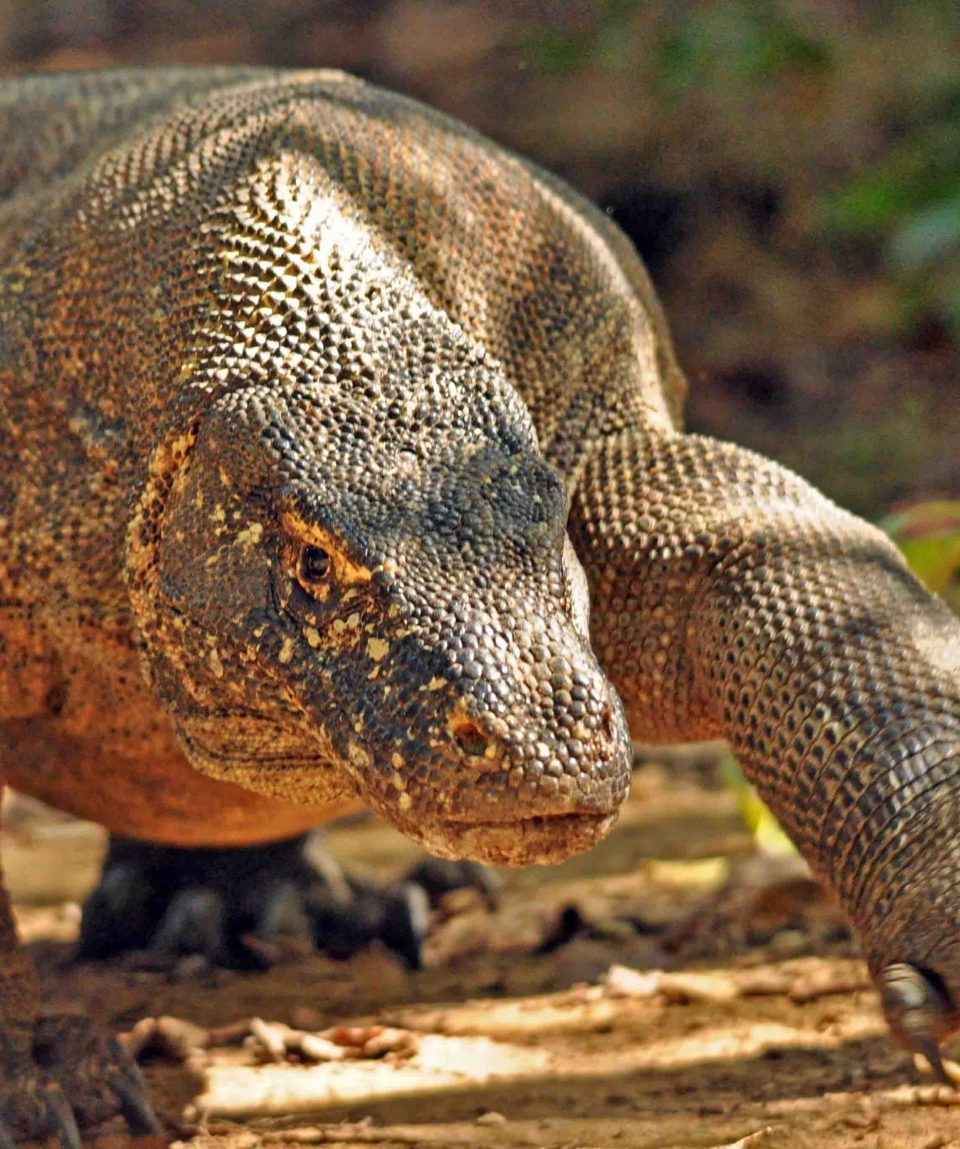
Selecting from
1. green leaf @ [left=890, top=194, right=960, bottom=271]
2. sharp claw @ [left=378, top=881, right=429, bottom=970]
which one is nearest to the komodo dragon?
sharp claw @ [left=378, top=881, right=429, bottom=970]

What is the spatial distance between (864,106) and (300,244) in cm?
852

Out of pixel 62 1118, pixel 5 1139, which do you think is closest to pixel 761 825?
pixel 62 1118

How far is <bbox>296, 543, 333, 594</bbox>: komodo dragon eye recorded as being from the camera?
296cm

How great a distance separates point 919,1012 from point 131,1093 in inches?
59.3

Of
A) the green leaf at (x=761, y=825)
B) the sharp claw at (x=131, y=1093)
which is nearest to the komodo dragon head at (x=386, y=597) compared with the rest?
the sharp claw at (x=131, y=1093)

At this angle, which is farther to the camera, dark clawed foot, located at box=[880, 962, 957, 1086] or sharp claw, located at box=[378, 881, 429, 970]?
sharp claw, located at box=[378, 881, 429, 970]

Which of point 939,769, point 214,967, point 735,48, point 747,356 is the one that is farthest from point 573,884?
point 735,48

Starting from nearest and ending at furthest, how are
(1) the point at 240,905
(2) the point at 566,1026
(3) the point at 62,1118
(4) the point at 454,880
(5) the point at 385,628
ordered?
1. (5) the point at 385,628
2. (3) the point at 62,1118
3. (2) the point at 566,1026
4. (1) the point at 240,905
5. (4) the point at 454,880

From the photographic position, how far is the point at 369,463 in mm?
3045

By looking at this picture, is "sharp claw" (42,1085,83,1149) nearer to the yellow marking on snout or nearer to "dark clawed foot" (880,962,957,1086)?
the yellow marking on snout

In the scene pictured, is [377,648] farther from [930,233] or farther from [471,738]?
[930,233]

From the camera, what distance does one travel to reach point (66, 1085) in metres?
3.52

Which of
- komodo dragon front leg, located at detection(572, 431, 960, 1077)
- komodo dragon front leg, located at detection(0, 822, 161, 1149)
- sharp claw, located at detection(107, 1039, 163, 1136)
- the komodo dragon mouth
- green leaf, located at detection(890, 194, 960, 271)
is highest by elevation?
the komodo dragon mouth

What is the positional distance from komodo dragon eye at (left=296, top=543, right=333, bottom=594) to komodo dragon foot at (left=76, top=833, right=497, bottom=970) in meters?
2.18
